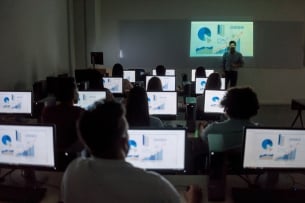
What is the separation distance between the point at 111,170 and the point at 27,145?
114cm

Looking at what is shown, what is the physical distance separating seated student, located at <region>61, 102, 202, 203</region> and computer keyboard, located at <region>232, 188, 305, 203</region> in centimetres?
91

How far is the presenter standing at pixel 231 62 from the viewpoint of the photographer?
9.94m

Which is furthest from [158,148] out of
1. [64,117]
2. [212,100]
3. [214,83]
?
[214,83]

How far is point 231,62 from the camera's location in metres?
9.98

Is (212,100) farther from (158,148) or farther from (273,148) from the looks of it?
(158,148)

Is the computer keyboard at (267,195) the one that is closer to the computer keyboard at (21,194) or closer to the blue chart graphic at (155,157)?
the blue chart graphic at (155,157)

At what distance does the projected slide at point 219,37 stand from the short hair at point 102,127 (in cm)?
920

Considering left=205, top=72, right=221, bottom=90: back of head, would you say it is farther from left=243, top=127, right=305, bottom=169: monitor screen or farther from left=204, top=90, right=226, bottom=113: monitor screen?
left=243, top=127, right=305, bottom=169: monitor screen

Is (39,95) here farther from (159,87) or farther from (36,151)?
(36,151)

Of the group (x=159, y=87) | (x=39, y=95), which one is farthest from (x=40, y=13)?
(x=159, y=87)

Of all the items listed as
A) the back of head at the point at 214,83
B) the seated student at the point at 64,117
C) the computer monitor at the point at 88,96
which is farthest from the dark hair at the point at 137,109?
the back of head at the point at 214,83

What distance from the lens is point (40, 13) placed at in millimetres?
7184

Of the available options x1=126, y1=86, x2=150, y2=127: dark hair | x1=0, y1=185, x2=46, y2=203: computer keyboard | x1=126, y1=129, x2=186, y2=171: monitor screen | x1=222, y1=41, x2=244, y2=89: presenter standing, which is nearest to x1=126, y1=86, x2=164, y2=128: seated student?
x1=126, y1=86, x2=150, y2=127: dark hair

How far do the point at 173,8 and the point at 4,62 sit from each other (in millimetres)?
5906
